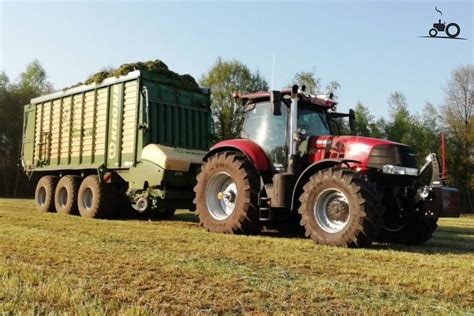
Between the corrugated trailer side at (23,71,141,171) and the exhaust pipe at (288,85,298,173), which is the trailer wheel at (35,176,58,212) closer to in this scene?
the corrugated trailer side at (23,71,141,171)

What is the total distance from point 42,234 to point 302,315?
4742 mm

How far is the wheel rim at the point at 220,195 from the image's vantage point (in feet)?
27.1

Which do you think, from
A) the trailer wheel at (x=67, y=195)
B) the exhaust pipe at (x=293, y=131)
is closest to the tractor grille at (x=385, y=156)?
the exhaust pipe at (x=293, y=131)

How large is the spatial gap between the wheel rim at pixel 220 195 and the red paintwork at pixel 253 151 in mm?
515

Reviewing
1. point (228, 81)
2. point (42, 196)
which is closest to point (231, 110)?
point (228, 81)

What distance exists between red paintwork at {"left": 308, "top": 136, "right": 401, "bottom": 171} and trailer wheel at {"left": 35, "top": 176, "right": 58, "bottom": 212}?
8151 mm

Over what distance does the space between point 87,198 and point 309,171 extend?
6.57m

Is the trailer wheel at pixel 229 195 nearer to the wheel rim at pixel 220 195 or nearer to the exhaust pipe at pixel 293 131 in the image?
the wheel rim at pixel 220 195

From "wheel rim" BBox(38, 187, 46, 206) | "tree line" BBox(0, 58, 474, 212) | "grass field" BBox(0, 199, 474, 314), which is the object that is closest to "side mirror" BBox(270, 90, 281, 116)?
"grass field" BBox(0, 199, 474, 314)

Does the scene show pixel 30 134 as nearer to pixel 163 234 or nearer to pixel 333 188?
pixel 163 234

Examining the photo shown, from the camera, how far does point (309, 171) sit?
24.0 feet

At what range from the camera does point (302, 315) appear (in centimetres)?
311

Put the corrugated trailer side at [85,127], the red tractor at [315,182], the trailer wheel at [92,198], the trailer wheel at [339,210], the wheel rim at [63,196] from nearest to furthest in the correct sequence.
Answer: the trailer wheel at [339,210] → the red tractor at [315,182] → the corrugated trailer side at [85,127] → the trailer wheel at [92,198] → the wheel rim at [63,196]

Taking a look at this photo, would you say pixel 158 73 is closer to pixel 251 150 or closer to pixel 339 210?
pixel 251 150
